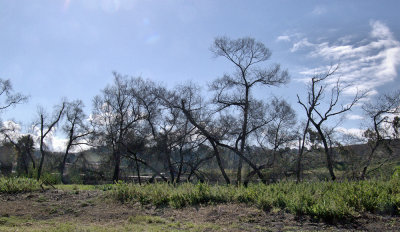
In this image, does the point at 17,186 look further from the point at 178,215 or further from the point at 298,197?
the point at 298,197

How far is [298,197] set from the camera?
719 centimetres

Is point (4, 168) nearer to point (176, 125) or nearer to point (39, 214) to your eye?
point (176, 125)

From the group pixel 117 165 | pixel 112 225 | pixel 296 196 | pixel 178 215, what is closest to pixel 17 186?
pixel 112 225

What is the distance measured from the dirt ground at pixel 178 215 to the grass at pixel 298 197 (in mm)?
241

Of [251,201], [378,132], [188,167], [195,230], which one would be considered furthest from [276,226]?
[188,167]

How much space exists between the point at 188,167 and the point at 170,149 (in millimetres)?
2622

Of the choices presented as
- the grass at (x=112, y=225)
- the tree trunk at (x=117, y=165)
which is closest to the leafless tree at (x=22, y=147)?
the tree trunk at (x=117, y=165)

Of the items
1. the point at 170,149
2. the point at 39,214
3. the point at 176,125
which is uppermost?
the point at 176,125

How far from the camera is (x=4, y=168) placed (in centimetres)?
3478

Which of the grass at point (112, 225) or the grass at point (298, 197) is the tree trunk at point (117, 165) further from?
the grass at point (112, 225)

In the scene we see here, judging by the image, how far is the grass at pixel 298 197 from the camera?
255 inches

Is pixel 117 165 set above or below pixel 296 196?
above

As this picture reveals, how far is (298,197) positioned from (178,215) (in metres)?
2.85

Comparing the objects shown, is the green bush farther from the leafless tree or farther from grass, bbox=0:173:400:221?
the leafless tree
